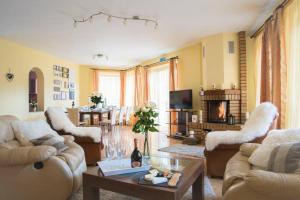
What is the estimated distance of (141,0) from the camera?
3.36 meters

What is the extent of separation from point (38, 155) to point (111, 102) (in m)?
7.67

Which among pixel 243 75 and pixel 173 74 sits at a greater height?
pixel 173 74

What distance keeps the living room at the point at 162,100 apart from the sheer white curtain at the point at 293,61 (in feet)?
0.05

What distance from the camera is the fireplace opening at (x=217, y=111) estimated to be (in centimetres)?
508

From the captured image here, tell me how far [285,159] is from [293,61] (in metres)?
2.26

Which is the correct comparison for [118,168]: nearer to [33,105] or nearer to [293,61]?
[293,61]

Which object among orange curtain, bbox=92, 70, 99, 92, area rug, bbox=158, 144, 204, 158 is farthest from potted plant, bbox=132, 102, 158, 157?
orange curtain, bbox=92, 70, 99, 92

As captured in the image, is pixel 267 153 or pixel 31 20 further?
pixel 31 20

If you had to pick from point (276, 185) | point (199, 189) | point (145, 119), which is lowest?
point (199, 189)

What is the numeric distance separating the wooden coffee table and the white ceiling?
2486 mm

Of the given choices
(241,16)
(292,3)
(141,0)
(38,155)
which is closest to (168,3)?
(141,0)

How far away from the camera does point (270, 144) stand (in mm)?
2000

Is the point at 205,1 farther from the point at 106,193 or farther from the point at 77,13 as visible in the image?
the point at 106,193

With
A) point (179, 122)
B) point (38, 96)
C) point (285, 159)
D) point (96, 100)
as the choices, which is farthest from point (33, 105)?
point (285, 159)
